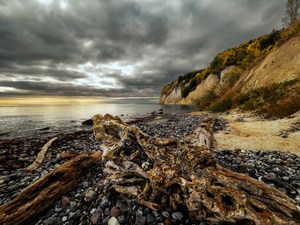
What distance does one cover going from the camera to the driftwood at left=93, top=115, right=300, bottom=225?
7.41 ft

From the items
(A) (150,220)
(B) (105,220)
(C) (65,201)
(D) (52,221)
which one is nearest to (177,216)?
(A) (150,220)

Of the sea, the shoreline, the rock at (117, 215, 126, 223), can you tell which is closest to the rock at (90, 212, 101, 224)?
the shoreline

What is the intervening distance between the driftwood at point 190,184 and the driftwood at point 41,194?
128cm

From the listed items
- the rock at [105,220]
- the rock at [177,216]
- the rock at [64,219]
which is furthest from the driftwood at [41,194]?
the rock at [177,216]

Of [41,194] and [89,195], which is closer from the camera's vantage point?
[41,194]

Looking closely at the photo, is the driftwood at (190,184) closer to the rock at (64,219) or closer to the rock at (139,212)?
the rock at (139,212)

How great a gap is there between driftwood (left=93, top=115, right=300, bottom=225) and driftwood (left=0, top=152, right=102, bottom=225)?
128 cm

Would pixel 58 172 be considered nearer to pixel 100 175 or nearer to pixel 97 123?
pixel 100 175

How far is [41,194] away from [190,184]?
3488 mm

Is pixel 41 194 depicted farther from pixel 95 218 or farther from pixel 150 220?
pixel 150 220

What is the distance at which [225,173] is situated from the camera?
298cm

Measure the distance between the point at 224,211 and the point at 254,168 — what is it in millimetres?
2868

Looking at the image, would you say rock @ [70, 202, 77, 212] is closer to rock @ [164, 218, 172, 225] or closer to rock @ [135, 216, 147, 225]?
rock @ [135, 216, 147, 225]

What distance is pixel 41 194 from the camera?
3.49m
